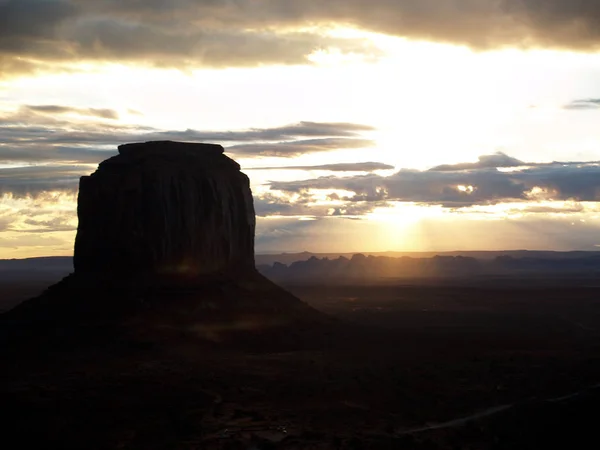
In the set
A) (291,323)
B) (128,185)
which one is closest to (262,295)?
(291,323)

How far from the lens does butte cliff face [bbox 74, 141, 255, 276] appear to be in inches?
3780

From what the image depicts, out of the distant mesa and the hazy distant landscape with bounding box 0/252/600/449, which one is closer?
the hazy distant landscape with bounding box 0/252/600/449

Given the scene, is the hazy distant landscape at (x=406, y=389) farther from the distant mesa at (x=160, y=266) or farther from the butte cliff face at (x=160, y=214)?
the butte cliff face at (x=160, y=214)

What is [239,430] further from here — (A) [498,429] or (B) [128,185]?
(B) [128,185]

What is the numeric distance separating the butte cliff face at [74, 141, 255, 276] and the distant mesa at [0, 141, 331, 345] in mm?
110

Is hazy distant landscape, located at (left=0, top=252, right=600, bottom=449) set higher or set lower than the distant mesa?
lower

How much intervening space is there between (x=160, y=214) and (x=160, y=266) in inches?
219

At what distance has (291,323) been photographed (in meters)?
99.8

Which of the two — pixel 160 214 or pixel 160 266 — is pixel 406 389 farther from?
pixel 160 214

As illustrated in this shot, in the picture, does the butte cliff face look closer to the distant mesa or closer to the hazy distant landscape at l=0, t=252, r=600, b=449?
the distant mesa

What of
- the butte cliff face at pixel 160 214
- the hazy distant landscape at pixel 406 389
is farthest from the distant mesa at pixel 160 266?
the hazy distant landscape at pixel 406 389

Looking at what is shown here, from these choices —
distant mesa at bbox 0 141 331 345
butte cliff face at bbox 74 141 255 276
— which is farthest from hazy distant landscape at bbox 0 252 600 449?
butte cliff face at bbox 74 141 255 276

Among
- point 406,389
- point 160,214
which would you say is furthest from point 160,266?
point 406,389

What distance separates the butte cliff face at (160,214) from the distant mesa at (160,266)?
110mm
